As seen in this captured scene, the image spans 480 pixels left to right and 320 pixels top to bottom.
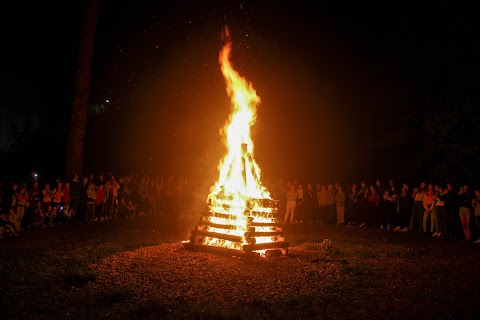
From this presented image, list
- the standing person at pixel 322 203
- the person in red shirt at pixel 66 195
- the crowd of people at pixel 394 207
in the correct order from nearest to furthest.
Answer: the crowd of people at pixel 394 207 < the person in red shirt at pixel 66 195 < the standing person at pixel 322 203

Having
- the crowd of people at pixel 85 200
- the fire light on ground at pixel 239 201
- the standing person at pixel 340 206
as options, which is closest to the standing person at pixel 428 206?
the standing person at pixel 340 206

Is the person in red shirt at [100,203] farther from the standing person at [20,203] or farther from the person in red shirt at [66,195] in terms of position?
the standing person at [20,203]

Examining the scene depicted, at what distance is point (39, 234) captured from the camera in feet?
46.5

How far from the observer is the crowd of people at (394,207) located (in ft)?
52.0

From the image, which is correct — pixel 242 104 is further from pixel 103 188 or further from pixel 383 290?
pixel 103 188

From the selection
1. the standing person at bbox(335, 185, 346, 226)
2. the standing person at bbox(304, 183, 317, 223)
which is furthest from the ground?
the standing person at bbox(304, 183, 317, 223)

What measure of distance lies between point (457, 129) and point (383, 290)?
12925 mm

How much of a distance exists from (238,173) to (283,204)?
31.4 feet

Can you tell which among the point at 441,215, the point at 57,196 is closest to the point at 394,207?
the point at 441,215

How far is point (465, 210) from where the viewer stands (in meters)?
14.9

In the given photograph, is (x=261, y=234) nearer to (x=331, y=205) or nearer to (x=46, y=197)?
(x=46, y=197)

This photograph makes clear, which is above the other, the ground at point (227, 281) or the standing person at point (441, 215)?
the standing person at point (441, 215)

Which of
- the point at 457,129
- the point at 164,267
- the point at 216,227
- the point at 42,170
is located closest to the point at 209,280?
the point at 164,267

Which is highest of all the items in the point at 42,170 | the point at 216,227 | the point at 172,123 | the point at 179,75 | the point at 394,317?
the point at 179,75
